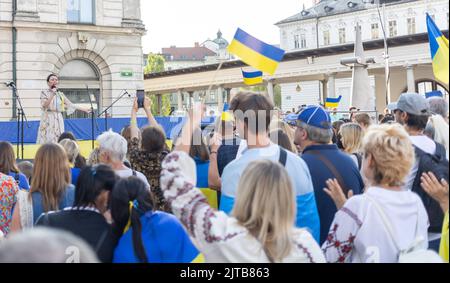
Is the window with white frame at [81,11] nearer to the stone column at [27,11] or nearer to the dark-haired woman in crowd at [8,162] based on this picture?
the stone column at [27,11]

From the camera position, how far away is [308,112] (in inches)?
193

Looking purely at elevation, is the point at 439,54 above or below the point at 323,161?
above

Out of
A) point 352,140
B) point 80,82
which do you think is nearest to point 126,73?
point 80,82

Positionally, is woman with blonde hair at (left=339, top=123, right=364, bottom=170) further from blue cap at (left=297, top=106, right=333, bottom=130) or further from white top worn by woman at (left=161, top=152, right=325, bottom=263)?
white top worn by woman at (left=161, top=152, right=325, bottom=263)

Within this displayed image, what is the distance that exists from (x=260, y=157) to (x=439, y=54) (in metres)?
1.62

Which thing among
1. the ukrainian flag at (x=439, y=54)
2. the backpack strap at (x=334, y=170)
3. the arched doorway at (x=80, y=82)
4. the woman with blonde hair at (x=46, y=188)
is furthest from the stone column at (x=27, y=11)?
the backpack strap at (x=334, y=170)

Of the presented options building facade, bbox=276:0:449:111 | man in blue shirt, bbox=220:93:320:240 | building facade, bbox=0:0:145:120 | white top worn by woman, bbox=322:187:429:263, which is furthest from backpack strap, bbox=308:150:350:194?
building facade, bbox=276:0:449:111

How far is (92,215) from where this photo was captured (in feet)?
12.4

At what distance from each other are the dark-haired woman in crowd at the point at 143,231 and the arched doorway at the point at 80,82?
68.7ft

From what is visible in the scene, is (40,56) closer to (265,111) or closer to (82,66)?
(82,66)

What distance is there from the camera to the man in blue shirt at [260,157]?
4211mm

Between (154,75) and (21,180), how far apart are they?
157 ft

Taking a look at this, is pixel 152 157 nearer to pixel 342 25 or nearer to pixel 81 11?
pixel 81 11
